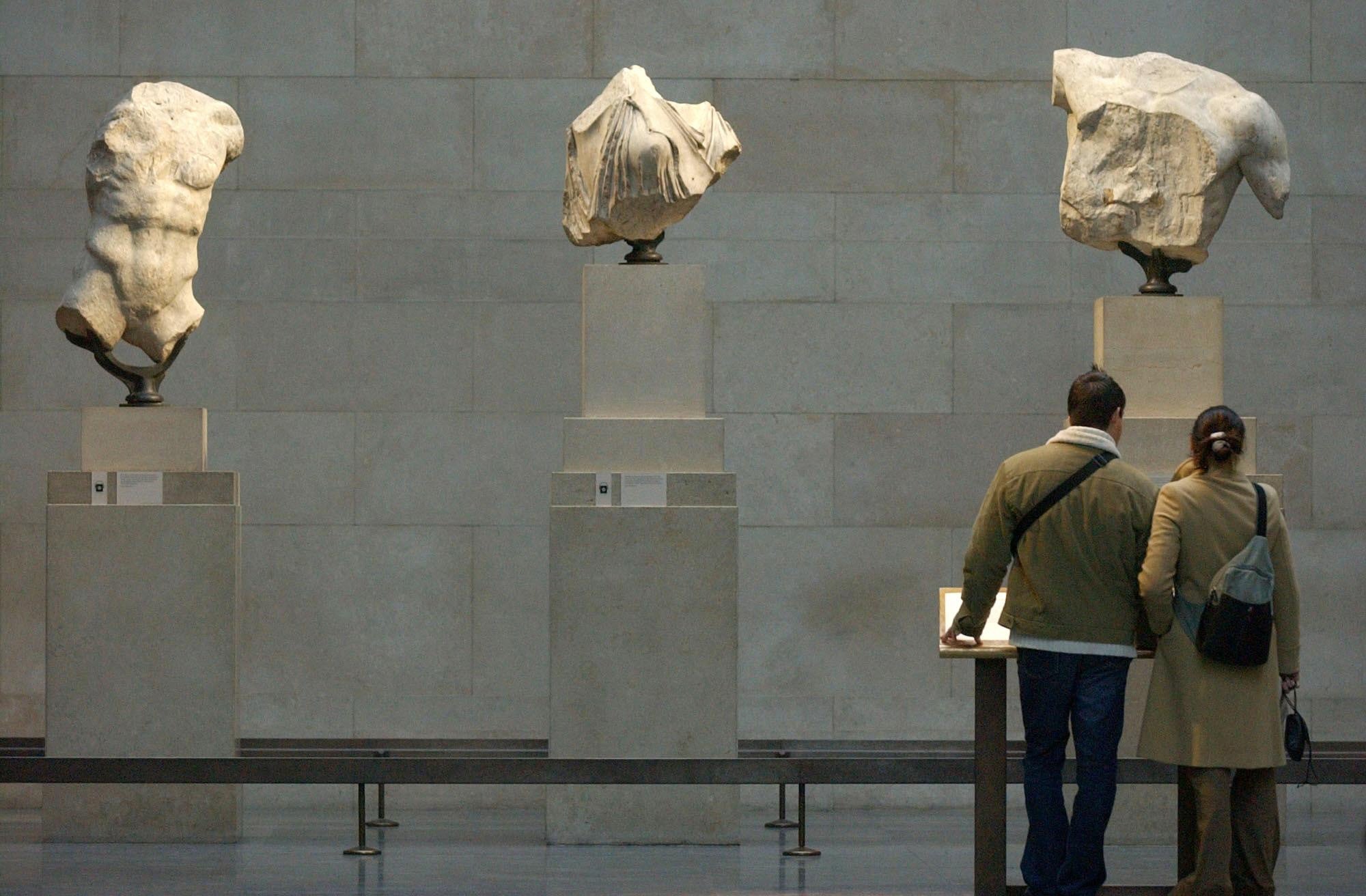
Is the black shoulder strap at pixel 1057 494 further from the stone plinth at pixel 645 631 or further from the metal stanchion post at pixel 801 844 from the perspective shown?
the metal stanchion post at pixel 801 844

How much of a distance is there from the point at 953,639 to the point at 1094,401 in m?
0.93

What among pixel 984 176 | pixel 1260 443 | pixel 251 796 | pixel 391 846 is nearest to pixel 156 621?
pixel 391 846

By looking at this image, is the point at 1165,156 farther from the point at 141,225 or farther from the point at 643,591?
the point at 141,225

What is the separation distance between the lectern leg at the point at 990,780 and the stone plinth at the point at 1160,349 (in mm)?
2202

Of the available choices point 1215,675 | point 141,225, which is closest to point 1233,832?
point 1215,675

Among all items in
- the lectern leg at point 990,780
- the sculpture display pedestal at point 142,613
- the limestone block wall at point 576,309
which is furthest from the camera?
the limestone block wall at point 576,309

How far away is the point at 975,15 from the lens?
991 cm

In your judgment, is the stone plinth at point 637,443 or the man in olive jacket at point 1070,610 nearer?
the man in olive jacket at point 1070,610

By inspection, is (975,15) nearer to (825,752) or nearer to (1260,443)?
(1260,443)

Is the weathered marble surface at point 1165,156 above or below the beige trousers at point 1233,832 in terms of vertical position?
above

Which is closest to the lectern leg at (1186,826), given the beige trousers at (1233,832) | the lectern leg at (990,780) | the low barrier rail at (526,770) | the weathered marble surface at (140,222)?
the beige trousers at (1233,832)

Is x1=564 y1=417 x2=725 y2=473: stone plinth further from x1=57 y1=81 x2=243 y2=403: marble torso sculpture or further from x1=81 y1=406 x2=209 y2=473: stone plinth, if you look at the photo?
x1=57 y1=81 x2=243 y2=403: marble torso sculpture

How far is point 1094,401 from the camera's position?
5.67 meters

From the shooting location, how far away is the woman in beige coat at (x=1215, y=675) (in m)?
5.55
